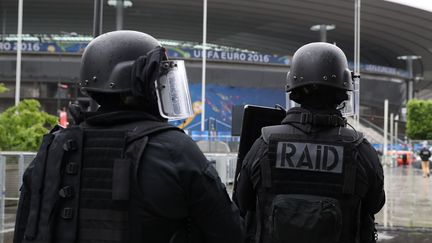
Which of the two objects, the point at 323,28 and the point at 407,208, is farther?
the point at 323,28

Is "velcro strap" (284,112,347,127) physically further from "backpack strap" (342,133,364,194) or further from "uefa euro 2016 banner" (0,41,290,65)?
"uefa euro 2016 banner" (0,41,290,65)

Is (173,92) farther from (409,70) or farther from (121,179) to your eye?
(409,70)

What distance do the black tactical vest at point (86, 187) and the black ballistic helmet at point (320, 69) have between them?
130cm

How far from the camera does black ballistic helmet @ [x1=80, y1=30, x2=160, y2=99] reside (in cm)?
200

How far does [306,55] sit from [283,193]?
83 cm

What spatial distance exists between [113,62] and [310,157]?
1272mm

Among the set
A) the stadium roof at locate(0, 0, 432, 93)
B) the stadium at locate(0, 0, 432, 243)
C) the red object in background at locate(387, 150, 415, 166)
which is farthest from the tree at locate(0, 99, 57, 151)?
the red object in background at locate(387, 150, 415, 166)

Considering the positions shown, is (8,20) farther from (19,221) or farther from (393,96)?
(19,221)

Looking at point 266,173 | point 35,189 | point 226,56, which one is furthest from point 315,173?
point 226,56

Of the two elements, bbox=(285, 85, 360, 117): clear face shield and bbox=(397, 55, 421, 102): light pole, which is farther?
bbox=(397, 55, 421, 102): light pole

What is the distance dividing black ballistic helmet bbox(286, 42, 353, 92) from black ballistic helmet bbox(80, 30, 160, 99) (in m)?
1.19

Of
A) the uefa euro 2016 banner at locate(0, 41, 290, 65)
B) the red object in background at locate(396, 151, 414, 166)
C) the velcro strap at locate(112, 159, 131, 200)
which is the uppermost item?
the uefa euro 2016 banner at locate(0, 41, 290, 65)

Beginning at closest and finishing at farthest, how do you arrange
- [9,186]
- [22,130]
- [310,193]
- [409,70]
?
1. [310,193]
2. [9,186]
3. [22,130]
4. [409,70]

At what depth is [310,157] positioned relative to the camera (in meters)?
2.83
